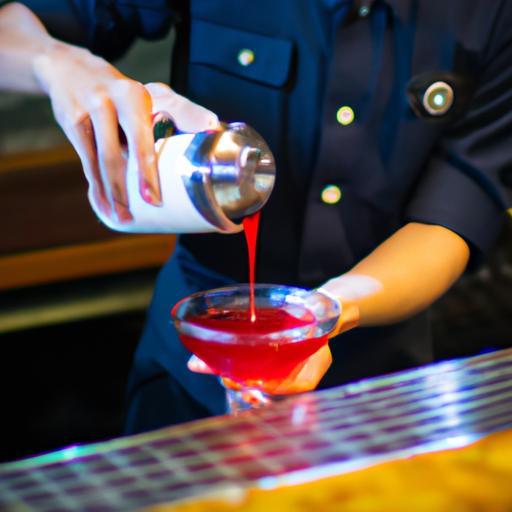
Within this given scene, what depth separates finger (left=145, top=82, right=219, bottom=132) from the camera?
1.03m

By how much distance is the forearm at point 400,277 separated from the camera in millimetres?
1226

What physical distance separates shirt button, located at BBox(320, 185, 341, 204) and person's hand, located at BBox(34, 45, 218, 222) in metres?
0.34

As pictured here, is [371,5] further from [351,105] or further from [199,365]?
[199,365]

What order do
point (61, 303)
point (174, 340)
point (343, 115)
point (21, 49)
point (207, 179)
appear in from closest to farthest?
point (207, 179), point (21, 49), point (343, 115), point (174, 340), point (61, 303)

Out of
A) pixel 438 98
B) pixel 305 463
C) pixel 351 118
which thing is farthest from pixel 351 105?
pixel 305 463

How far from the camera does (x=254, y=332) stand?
40.8 inches

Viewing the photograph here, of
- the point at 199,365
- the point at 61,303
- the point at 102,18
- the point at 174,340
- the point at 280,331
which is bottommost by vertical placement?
the point at 61,303

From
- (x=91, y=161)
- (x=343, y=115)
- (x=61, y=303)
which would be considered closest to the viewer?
(x=91, y=161)

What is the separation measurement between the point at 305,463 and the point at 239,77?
31.8 inches

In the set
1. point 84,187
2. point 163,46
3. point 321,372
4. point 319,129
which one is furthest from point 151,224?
point 163,46

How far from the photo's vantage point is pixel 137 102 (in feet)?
3.41

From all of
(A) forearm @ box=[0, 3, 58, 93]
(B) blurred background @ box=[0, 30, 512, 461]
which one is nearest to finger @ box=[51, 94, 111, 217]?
(A) forearm @ box=[0, 3, 58, 93]

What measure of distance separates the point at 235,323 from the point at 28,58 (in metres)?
0.44

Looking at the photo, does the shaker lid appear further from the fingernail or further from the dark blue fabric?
the dark blue fabric
